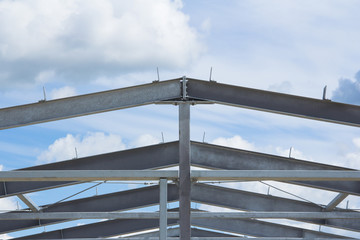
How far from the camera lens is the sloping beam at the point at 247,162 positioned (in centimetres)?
1258

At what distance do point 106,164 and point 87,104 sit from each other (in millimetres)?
2194

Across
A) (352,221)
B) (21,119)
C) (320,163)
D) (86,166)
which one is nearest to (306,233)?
(352,221)

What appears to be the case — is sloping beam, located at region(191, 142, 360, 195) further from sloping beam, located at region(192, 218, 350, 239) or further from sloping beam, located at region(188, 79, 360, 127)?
sloping beam, located at region(192, 218, 350, 239)

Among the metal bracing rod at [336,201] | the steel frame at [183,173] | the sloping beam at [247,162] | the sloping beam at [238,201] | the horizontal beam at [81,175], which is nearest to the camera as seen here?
the horizontal beam at [81,175]

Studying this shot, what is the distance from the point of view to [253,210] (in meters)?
15.1

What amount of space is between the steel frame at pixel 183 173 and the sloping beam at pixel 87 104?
0.02 metres

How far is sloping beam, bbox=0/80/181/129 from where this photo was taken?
1028 centimetres

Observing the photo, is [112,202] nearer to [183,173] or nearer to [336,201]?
[183,173]

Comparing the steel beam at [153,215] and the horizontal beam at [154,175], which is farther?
the steel beam at [153,215]

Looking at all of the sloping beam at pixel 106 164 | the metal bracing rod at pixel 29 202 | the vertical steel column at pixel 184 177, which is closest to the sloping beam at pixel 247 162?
the sloping beam at pixel 106 164

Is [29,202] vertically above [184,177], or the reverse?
[29,202]

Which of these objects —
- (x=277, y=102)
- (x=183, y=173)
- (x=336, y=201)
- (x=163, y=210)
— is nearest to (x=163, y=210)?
(x=163, y=210)

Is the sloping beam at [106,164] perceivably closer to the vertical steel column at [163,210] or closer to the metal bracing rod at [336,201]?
the vertical steel column at [163,210]

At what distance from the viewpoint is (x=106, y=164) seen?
40.3 feet
